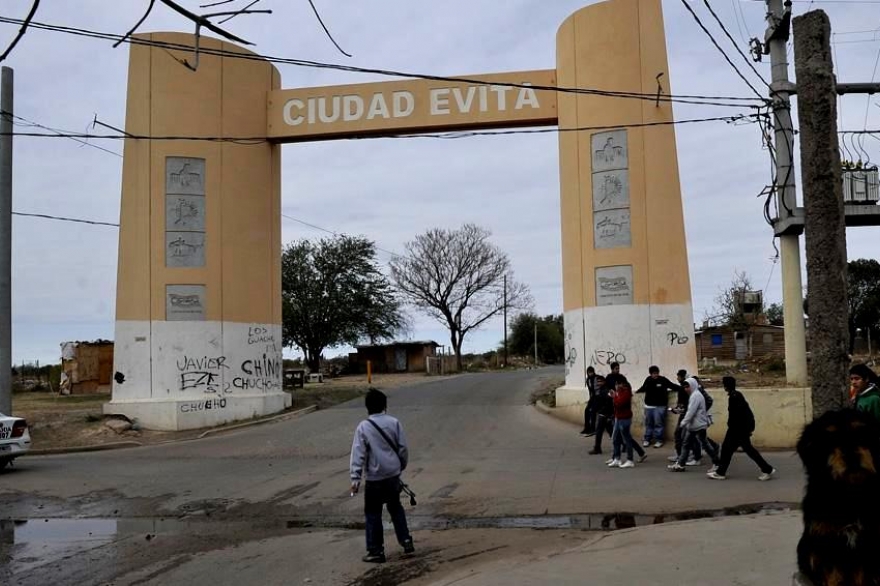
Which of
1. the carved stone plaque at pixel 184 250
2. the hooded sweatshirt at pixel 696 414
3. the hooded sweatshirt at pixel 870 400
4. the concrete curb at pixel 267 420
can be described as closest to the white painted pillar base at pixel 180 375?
the concrete curb at pixel 267 420

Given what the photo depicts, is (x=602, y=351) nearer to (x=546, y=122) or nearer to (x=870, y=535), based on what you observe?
(x=546, y=122)

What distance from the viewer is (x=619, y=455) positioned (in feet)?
45.5

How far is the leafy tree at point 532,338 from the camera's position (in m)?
82.8

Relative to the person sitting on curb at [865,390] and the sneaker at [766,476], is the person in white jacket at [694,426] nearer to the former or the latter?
the sneaker at [766,476]

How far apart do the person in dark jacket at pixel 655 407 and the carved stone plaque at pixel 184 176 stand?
13176 millimetres

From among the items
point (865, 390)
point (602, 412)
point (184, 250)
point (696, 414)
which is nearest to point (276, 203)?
point (184, 250)

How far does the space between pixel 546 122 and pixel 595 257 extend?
427 centimetres

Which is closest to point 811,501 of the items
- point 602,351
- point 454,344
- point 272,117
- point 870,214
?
point 870,214

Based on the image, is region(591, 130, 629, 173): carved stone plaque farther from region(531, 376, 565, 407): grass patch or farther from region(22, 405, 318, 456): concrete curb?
region(22, 405, 318, 456): concrete curb

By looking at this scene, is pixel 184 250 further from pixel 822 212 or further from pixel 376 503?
pixel 822 212

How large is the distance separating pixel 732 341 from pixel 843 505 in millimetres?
46482

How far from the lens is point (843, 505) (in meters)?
4.22

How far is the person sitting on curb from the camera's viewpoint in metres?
8.27

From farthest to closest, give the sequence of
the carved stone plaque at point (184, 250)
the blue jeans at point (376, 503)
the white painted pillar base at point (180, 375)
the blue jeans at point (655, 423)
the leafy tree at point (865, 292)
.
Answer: the leafy tree at point (865, 292) → the carved stone plaque at point (184, 250) → the white painted pillar base at point (180, 375) → the blue jeans at point (655, 423) → the blue jeans at point (376, 503)
